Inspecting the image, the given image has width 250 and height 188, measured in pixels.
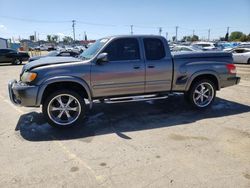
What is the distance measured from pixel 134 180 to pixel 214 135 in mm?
2224

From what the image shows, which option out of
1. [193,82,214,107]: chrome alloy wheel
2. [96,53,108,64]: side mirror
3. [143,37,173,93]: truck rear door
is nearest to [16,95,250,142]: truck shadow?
[193,82,214,107]: chrome alloy wheel

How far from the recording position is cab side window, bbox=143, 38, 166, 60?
5.52 metres

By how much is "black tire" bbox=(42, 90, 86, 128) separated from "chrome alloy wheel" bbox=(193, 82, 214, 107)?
9.99 feet

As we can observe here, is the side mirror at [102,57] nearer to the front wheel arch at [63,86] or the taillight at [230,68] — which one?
the front wheel arch at [63,86]

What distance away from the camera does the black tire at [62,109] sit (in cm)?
490

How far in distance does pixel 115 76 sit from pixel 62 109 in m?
1.35

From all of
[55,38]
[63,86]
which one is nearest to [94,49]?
[63,86]

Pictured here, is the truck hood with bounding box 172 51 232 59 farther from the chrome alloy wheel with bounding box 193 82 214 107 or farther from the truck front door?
the truck front door

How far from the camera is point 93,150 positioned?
4.00m

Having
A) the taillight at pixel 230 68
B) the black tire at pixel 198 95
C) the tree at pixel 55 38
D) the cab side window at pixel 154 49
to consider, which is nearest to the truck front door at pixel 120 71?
the cab side window at pixel 154 49

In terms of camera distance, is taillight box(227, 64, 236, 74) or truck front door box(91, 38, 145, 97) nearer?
truck front door box(91, 38, 145, 97)

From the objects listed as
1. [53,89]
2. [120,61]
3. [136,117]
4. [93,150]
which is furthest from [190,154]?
[53,89]

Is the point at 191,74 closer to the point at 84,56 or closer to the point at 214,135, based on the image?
the point at 214,135

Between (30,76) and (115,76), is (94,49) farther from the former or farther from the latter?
(30,76)
